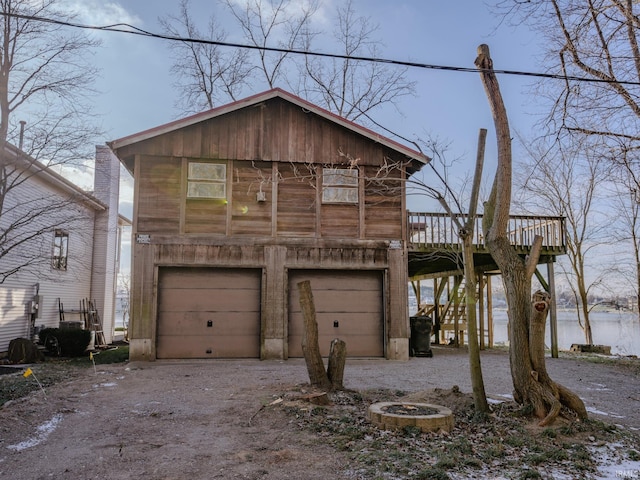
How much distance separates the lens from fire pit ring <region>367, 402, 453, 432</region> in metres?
5.52

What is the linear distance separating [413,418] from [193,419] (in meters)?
2.75

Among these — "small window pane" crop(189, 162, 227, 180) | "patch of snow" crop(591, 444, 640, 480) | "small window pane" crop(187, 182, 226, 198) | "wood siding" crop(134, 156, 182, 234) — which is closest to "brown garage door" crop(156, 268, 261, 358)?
"wood siding" crop(134, 156, 182, 234)

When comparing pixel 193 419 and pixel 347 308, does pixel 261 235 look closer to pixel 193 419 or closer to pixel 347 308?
pixel 347 308

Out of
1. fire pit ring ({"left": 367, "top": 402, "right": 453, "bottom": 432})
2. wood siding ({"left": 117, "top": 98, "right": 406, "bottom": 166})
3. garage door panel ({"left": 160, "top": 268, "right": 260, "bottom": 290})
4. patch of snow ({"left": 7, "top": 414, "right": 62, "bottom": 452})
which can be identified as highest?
wood siding ({"left": 117, "top": 98, "right": 406, "bottom": 166})

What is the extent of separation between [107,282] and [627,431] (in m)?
18.7

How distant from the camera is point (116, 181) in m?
20.8

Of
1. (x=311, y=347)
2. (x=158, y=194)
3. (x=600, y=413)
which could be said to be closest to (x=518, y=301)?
(x=600, y=413)

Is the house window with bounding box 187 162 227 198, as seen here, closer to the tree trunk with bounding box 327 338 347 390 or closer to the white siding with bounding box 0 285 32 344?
the white siding with bounding box 0 285 32 344

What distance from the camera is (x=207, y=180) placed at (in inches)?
512

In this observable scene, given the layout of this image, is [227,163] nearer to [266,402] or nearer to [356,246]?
[356,246]

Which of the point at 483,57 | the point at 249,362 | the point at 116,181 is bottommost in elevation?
the point at 249,362

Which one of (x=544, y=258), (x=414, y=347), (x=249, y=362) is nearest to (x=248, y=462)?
(x=249, y=362)

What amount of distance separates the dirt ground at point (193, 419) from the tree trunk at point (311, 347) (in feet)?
1.08

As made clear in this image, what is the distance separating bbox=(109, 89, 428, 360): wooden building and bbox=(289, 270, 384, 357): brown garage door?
0.03 m
